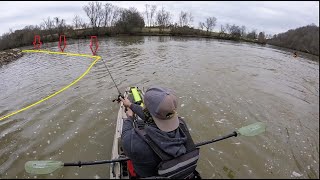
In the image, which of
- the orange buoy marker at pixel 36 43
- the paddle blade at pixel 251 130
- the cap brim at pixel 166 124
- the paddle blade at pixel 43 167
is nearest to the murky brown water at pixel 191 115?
the paddle blade at pixel 43 167

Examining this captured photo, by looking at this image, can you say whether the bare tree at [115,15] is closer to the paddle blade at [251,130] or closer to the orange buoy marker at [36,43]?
the orange buoy marker at [36,43]

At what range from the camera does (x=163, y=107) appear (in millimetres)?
3189

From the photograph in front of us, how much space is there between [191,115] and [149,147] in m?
6.56

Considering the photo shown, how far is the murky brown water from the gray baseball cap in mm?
1555

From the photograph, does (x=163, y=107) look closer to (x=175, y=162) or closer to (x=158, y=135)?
(x=158, y=135)

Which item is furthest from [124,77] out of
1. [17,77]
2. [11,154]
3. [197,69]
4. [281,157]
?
[281,157]

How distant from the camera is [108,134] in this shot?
817 cm

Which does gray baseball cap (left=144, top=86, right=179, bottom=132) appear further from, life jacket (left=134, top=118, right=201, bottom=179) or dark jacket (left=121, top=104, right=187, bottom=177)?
life jacket (left=134, top=118, right=201, bottom=179)

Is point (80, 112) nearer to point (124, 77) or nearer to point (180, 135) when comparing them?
point (124, 77)

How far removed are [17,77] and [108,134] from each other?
10533 mm

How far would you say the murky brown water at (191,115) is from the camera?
639cm

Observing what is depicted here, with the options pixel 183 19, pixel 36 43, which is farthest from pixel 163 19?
pixel 36 43

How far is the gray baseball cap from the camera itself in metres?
3.20

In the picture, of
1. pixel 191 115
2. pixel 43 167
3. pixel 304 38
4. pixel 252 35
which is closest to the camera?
pixel 43 167
